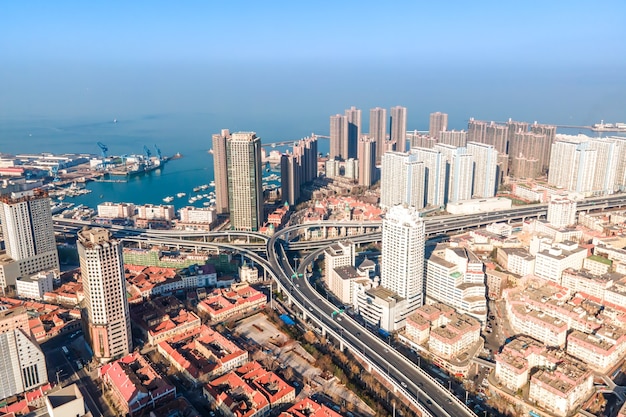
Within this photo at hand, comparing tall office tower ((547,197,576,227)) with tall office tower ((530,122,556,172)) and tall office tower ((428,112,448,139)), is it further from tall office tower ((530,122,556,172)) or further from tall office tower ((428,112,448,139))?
tall office tower ((428,112,448,139))

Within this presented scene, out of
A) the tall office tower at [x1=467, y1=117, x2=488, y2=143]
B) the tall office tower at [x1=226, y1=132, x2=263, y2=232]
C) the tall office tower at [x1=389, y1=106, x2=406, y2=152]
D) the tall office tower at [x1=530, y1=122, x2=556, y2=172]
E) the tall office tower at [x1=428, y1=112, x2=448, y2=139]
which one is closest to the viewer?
the tall office tower at [x1=226, y1=132, x2=263, y2=232]

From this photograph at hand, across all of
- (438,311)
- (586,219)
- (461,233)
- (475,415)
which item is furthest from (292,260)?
(586,219)

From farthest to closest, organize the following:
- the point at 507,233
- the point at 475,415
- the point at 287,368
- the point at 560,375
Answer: the point at 507,233 → the point at 287,368 → the point at 560,375 → the point at 475,415

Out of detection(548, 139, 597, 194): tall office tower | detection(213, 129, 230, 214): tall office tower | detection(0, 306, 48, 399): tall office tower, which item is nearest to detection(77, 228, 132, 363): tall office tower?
detection(0, 306, 48, 399): tall office tower

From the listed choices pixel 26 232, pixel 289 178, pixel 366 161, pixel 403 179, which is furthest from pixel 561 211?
pixel 26 232

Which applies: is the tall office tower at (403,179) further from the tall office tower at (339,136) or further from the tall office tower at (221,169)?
the tall office tower at (339,136)

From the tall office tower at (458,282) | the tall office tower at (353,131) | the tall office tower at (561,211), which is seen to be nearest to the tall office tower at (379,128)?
the tall office tower at (353,131)

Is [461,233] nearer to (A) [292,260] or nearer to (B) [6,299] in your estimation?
(A) [292,260]
